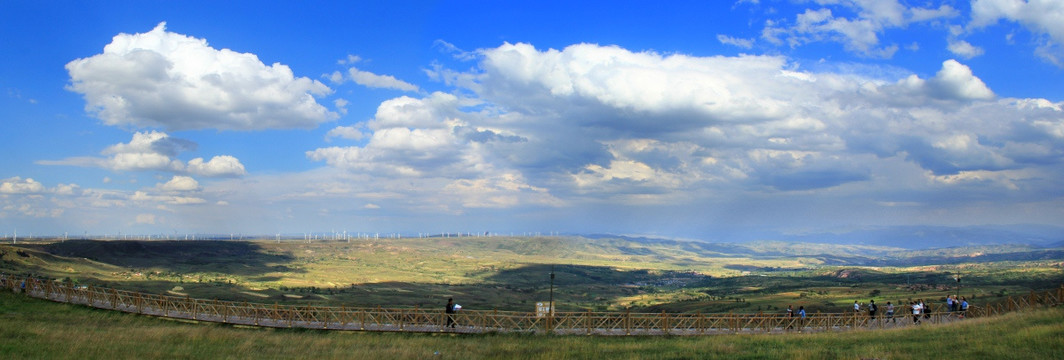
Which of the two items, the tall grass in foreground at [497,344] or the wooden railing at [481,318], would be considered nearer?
the tall grass in foreground at [497,344]

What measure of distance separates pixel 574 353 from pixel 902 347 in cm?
1213

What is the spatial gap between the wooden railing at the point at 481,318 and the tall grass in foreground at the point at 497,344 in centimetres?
191

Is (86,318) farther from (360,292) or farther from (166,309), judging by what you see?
(360,292)

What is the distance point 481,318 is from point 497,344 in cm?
711

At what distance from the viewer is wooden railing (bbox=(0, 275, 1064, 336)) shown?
34.0m

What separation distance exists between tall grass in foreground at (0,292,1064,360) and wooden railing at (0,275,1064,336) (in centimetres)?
191

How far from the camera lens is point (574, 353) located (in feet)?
79.9

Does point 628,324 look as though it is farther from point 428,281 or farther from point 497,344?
point 428,281

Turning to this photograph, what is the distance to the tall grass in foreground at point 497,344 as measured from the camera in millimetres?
21328

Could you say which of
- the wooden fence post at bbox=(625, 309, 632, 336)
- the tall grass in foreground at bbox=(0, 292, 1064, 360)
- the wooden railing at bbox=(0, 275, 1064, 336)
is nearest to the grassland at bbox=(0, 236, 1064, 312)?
the wooden railing at bbox=(0, 275, 1064, 336)

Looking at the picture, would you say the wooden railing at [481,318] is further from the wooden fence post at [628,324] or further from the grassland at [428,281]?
the grassland at [428,281]

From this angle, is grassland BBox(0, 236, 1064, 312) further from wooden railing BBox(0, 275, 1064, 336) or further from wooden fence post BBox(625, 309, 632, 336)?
wooden fence post BBox(625, 309, 632, 336)

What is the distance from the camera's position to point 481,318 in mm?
34875

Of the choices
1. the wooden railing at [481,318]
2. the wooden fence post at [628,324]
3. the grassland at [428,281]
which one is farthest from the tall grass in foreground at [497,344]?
the grassland at [428,281]
